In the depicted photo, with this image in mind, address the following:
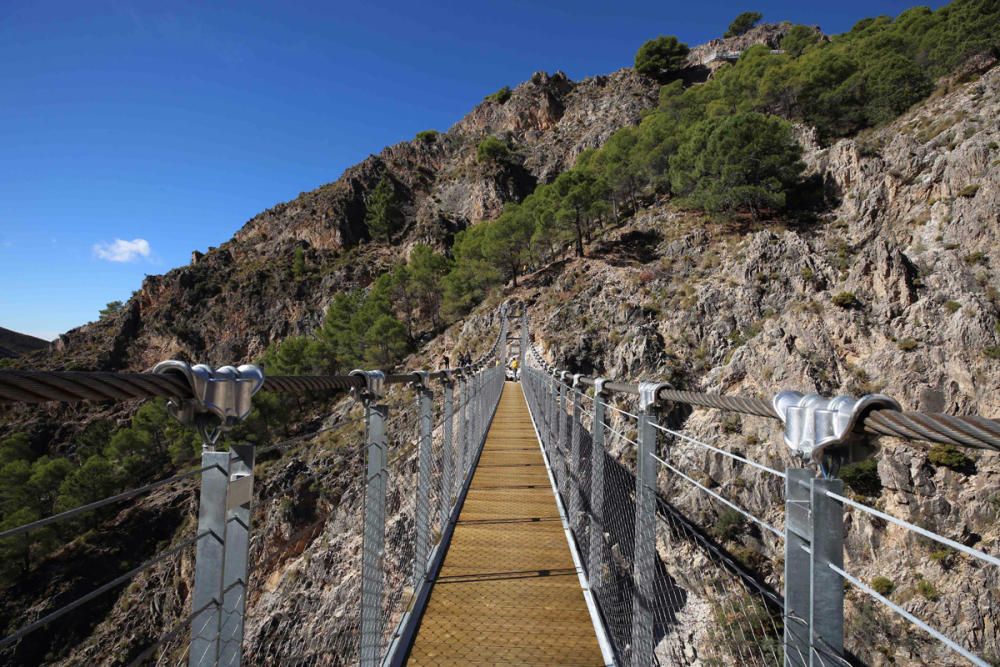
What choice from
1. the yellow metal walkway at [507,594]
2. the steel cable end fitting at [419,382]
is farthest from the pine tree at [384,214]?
the steel cable end fitting at [419,382]

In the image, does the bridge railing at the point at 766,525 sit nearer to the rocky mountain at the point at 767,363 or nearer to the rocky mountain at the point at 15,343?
the rocky mountain at the point at 767,363

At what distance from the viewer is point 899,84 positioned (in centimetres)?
2580

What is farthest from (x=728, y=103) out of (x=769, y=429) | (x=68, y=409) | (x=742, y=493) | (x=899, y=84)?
(x=68, y=409)

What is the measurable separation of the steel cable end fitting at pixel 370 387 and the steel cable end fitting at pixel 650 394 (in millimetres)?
1127

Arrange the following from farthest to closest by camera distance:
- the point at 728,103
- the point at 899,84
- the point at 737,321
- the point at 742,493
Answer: the point at 728,103 → the point at 899,84 → the point at 737,321 → the point at 742,493

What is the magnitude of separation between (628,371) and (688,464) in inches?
230

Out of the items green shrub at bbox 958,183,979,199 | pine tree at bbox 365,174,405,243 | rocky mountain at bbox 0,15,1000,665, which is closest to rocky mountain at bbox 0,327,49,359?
pine tree at bbox 365,174,405,243

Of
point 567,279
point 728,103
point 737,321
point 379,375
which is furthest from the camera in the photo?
point 728,103

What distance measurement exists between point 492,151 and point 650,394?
2218 inches

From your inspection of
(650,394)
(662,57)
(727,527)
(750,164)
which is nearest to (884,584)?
(727,527)

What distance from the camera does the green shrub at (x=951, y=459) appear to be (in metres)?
11.7

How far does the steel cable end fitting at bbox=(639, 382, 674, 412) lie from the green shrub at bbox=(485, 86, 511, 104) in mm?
77146

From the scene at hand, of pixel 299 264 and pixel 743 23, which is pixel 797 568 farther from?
pixel 743 23

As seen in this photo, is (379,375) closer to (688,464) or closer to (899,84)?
(688,464)
